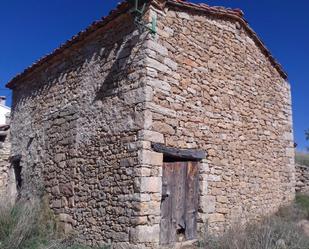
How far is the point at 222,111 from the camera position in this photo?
746cm

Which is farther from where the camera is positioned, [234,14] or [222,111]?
[234,14]

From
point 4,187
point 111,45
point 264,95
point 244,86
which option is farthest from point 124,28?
point 4,187

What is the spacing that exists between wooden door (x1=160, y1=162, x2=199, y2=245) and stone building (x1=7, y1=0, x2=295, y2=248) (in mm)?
18

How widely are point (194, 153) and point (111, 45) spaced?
2559 millimetres

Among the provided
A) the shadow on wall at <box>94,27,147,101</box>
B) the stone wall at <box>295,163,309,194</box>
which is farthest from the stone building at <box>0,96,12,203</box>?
the stone wall at <box>295,163,309,194</box>

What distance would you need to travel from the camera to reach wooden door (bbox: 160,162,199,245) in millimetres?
6234

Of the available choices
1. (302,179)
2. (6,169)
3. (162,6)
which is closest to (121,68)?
(162,6)

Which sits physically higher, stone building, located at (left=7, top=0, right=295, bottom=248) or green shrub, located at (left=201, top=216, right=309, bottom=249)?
stone building, located at (left=7, top=0, right=295, bottom=248)

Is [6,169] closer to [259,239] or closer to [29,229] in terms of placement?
[29,229]

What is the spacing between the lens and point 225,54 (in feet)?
25.8

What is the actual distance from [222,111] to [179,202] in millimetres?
2132

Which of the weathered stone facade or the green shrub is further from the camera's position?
the weathered stone facade

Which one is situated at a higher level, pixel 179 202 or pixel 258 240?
pixel 179 202

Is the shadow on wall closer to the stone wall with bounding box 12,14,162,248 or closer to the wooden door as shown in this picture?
the stone wall with bounding box 12,14,162,248
